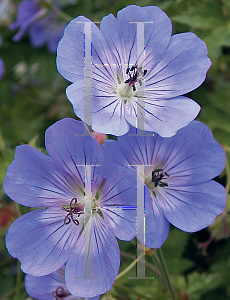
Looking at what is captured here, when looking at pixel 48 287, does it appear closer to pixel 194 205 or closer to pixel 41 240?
pixel 41 240

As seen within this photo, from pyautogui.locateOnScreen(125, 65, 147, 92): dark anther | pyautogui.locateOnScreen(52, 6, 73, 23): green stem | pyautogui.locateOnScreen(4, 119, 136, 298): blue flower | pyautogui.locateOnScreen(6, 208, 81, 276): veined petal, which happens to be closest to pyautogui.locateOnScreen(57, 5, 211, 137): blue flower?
pyautogui.locateOnScreen(125, 65, 147, 92): dark anther

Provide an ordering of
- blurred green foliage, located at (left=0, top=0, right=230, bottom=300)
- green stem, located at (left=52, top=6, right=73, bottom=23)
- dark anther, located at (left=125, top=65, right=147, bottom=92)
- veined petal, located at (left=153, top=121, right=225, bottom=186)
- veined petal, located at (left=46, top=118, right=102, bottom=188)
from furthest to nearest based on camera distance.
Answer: green stem, located at (left=52, top=6, right=73, bottom=23), blurred green foliage, located at (left=0, top=0, right=230, bottom=300), dark anther, located at (left=125, top=65, right=147, bottom=92), veined petal, located at (left=153, top=121, right=225, bottom=186), veined petal, located at (left=46, top=118, right=102, bottom=188)

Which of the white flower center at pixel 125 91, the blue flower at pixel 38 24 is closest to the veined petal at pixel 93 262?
the white flower center at pixel 125 91

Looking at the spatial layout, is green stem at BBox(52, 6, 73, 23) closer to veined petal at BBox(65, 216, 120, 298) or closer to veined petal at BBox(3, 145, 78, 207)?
veined petal at BBox(3, 145, 78, 207)

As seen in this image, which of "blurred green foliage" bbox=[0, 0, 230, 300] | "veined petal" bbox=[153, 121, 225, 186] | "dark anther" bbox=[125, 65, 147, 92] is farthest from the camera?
"blurred green foliage" bbox=[0, 0, 230, 300]

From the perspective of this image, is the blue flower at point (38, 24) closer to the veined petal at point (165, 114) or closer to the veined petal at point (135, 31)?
the veined petal at point (135, 31)

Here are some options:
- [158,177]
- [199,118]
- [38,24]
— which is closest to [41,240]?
[158,177]

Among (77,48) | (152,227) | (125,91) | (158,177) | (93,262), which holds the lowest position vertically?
(93,262)

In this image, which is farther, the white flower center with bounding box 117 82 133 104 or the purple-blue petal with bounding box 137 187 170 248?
the white flower center with bounding box 117 82 133 104

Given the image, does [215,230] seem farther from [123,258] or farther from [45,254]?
[45,254]
